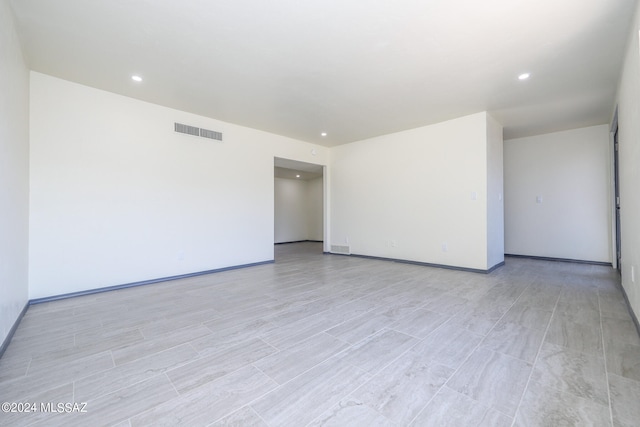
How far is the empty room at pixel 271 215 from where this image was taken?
159 cm

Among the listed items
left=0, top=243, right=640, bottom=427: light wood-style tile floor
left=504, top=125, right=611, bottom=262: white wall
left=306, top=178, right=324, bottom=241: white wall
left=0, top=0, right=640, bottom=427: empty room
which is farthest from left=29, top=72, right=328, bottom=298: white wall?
left=504, top=125, right=611, bottom=262: white wall

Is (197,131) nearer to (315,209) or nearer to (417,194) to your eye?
(417,194)

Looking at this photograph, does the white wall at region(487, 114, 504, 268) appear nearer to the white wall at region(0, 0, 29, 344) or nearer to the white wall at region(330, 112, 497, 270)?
the white wall at region(330, 112, 497, 270)

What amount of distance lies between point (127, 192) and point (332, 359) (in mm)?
3632

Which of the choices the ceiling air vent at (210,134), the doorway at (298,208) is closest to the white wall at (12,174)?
the ceiling air vent at (210,134)

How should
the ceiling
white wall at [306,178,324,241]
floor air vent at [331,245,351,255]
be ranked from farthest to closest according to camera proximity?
white wall at [306,178,324,241], floor air vent at [331,245,351,255], the ceiling

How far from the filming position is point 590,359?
183 centimetres

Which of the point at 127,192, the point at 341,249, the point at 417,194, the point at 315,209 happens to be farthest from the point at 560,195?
the point at 127,192

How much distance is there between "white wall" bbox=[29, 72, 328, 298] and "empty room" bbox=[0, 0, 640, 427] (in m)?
0.03

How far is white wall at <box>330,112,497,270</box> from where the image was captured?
452 centimetres

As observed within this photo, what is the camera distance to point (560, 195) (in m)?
5.43

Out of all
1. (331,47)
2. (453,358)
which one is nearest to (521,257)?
(453,358)

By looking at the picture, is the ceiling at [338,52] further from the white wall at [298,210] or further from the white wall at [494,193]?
the white wall at [298,210]

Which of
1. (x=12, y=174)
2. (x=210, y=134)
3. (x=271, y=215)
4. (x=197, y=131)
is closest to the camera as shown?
(x=12, y=174)
